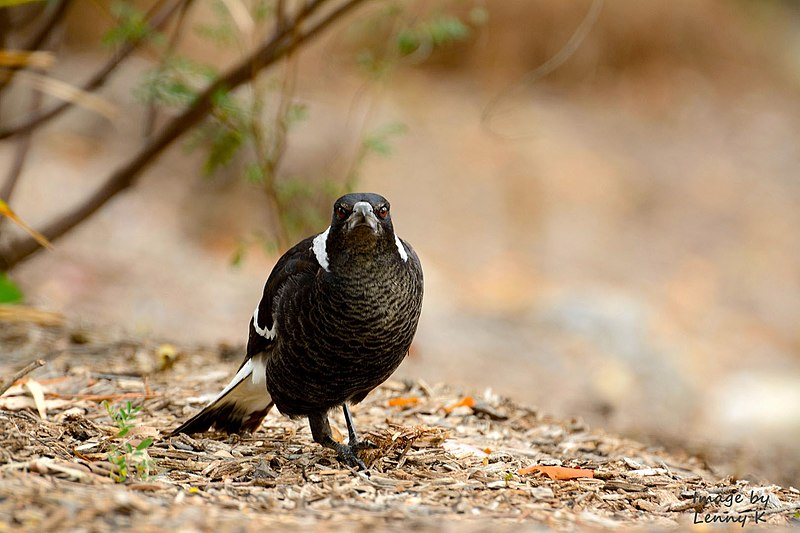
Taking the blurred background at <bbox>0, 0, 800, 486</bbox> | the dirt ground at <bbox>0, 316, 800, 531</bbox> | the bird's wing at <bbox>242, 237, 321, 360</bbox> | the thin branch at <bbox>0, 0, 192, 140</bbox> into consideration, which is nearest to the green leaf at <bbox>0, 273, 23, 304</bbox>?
the dirt ground at <bbox>0, 316, 800, 531</bbox>

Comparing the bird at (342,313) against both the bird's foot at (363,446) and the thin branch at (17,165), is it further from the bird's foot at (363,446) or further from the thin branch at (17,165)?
the thin branch at (17,165)

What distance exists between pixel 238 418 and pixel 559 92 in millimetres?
9780

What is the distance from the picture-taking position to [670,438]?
532cm

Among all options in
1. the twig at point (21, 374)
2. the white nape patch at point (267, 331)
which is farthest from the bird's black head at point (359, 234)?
the twig at point (21, 374)

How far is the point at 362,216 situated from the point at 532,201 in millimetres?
8080

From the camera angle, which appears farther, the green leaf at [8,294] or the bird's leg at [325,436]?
the green leaf at [8,294]

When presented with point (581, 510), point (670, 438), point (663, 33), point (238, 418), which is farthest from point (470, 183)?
point (581, 510)

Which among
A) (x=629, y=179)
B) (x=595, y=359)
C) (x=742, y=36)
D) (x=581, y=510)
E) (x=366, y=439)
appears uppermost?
(x=742, y=36)

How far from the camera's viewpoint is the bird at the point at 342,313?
10.9 ft

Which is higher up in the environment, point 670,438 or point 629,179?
point 629,179

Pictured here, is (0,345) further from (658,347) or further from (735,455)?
(658,347)

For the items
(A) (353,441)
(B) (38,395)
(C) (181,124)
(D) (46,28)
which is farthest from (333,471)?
(D) (46,28)

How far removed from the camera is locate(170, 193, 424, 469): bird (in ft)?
10.9

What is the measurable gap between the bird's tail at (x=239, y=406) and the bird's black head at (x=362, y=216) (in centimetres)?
76
